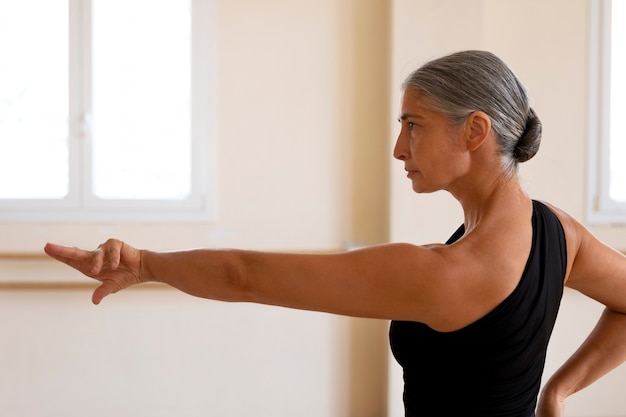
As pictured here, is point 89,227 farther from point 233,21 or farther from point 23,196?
point 233,21

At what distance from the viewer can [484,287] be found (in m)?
1.11

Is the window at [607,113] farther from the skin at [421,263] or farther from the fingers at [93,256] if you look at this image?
the fingers at [93,256]

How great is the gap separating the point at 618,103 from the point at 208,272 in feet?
10.9

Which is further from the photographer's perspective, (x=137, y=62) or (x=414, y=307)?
(x=137, y=62)

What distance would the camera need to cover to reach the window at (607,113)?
378cm

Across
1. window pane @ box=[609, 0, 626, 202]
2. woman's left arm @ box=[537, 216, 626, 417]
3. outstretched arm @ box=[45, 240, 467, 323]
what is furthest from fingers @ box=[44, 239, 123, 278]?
window pane @ box=[609, 0, 626, 202]

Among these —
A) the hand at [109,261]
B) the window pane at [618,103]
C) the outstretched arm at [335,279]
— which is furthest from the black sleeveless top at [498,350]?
the window pane at [618,103]

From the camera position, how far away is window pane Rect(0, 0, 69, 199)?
138 inches

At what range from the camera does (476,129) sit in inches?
48.6

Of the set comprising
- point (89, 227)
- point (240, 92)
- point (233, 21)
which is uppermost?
point (233, 21)

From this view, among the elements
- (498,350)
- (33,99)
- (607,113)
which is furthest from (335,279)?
(607,113)

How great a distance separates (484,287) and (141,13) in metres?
2.89

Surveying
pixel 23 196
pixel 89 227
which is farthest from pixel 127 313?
pixel 23 196

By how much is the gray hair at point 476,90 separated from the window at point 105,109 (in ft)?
8.02
